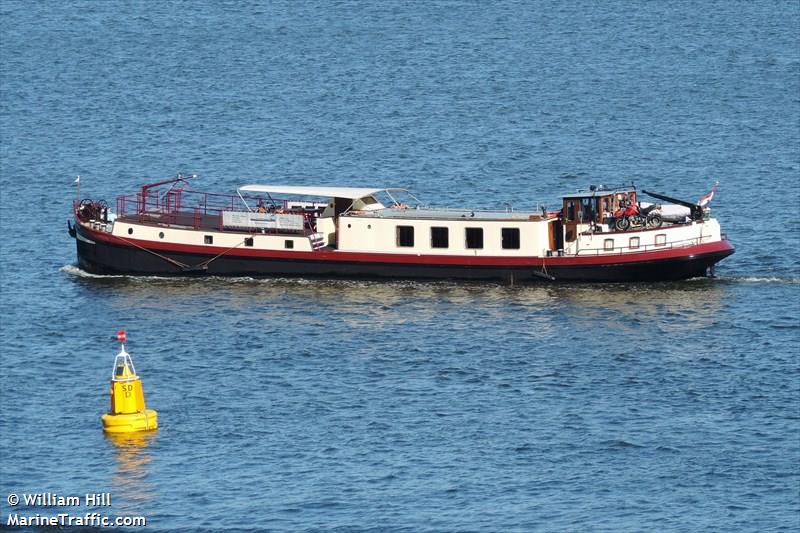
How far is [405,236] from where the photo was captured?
112 m

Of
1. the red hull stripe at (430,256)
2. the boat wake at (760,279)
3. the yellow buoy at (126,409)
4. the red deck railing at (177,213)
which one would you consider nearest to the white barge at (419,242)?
the red hull stripe at (430,256)

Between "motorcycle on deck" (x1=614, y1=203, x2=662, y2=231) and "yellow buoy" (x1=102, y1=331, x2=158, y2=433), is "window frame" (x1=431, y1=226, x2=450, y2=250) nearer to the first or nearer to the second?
"motorcycle on deck" (x1=614, y1=203, x2=662, y2=231)

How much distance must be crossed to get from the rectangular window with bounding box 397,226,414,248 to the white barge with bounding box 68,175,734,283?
51mm

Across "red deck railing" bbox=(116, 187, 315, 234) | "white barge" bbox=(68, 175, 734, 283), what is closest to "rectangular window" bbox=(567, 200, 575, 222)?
"white barge" bbox=(68, 175, 734, 283)

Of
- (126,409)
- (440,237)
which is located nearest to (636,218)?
(440,237)

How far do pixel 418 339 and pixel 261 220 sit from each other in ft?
54.4

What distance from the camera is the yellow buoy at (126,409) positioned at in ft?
278

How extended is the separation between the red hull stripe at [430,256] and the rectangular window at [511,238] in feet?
2.86

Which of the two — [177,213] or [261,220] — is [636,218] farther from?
[177,213]

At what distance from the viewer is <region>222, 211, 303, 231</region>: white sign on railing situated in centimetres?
11300

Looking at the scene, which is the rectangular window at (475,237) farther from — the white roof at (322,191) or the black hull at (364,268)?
the white roof at (322,191)

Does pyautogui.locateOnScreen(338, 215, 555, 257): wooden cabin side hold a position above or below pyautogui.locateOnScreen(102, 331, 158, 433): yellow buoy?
above

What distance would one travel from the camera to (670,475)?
81.2 metres

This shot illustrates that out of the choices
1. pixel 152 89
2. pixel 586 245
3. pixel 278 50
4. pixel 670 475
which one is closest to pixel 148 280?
pixel 586 245
